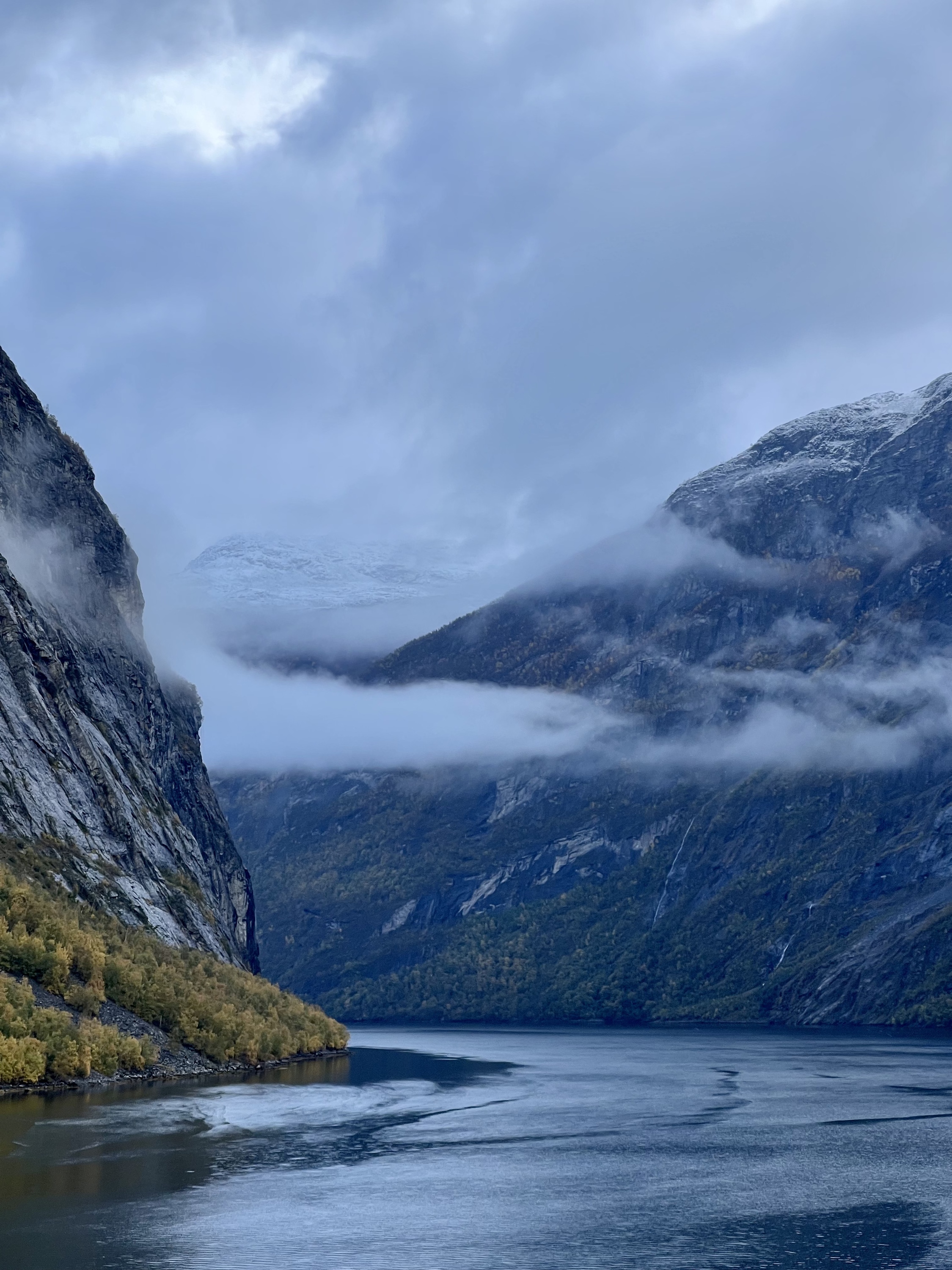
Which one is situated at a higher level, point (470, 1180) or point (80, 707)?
point (80, 707)

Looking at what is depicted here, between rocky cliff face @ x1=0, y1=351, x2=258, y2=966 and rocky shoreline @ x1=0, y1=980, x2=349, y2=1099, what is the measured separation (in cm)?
1817

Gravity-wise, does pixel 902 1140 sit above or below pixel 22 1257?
below

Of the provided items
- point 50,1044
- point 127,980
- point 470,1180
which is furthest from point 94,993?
point 470,1180

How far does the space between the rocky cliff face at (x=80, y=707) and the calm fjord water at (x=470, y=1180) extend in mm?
32168

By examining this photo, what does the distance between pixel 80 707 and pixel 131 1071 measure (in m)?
61.0

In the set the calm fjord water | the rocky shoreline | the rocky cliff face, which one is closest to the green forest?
the rocky shoreline

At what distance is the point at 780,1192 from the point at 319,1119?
1506 inches

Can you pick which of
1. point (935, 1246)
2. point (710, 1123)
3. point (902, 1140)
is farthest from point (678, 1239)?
point (710, 1123)

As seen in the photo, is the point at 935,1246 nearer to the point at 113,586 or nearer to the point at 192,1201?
the point at 192,1201

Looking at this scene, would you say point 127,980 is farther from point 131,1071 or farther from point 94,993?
point 131,1071

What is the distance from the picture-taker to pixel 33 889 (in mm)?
112188

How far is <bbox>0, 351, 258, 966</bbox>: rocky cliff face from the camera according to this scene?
134 m

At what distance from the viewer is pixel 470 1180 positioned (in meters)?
70.2

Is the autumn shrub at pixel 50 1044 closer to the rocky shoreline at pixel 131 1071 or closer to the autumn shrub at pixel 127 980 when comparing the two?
the autumn shrub at pixel 127 980
